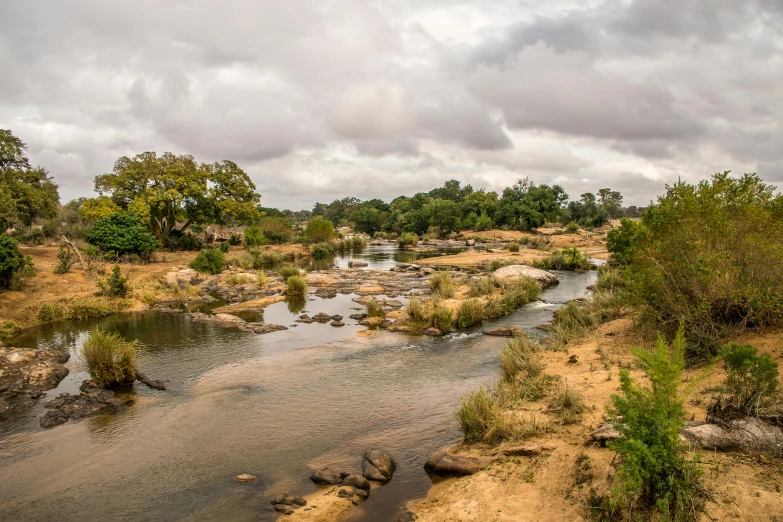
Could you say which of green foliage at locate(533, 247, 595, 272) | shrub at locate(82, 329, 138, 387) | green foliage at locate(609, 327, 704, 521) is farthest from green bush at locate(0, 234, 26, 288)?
green foliage at locate(533, 247, 595, 272)

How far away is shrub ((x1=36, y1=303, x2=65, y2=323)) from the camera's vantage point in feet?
69.2

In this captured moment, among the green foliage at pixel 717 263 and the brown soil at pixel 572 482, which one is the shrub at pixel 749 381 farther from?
the green foliage at pixel 717 263

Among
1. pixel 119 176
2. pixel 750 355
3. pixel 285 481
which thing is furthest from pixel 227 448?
pixel 119 176

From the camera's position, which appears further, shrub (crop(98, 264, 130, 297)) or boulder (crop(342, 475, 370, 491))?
shrub (crop(98, 264, 130, 297))

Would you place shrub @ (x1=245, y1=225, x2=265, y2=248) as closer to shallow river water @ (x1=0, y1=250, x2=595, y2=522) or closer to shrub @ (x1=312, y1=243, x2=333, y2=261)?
shrub @ (x1=312, y1=243, x2=333, y2=261)

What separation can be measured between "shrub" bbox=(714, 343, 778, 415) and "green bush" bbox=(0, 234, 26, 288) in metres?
27.9

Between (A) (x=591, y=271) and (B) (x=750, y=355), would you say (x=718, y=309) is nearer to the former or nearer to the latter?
(B) (x=750, y=355)

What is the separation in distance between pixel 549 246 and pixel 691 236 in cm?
4844

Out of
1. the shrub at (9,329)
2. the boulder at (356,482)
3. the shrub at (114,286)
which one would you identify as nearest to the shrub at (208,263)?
the shrub at (114,286)

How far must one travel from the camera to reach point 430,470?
861 centimetres

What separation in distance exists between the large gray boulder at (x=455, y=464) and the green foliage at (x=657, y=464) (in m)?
2.72

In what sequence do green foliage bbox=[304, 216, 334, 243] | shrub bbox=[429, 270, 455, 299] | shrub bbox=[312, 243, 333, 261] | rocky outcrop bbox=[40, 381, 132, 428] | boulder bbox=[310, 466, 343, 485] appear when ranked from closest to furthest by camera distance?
1. boulder bbox=[310, 466, 343, 485]
2. rocky outcrop bbox=[40, 381, 132, 428]
3. shrub bbox=[429, 270, 455, 299]
4. shrub bbox=[312, 243, 333, 261]
5. green foliage bbox=[304, 216, 334, 243]

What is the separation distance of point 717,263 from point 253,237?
4712cm

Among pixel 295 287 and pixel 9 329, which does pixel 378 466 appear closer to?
pixel 9 329
